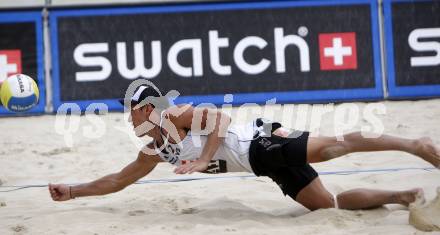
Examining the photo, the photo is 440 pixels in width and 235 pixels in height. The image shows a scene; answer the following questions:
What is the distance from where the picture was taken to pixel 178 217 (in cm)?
457

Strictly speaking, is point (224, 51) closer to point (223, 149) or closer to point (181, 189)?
point (181, 189)

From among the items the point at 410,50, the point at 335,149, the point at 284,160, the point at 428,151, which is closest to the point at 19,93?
the point at 284,160

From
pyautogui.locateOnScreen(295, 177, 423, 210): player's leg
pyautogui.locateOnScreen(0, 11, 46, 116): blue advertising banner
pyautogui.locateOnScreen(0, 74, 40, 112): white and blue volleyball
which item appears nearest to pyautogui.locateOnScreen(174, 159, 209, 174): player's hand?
pyautogui.locateOnScreen(295, 177, 423, 210): player's leg

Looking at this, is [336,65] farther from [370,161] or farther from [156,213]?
[156,213]

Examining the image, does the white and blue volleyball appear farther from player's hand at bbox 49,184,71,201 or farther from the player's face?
the player's face

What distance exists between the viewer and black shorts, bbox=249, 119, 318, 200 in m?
4.37

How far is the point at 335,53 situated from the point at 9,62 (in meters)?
4.33

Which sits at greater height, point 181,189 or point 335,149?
point 335,149

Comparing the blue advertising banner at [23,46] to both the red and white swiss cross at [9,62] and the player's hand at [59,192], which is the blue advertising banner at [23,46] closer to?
the red and white swiss cross at [9,62]

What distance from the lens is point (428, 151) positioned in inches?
156

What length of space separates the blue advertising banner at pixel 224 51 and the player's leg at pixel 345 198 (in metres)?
4.25

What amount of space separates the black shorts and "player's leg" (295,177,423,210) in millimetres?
54

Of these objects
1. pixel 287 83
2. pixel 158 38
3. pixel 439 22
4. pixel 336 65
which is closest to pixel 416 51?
pixel 439 22

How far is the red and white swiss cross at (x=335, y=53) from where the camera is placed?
8930 millimetres
